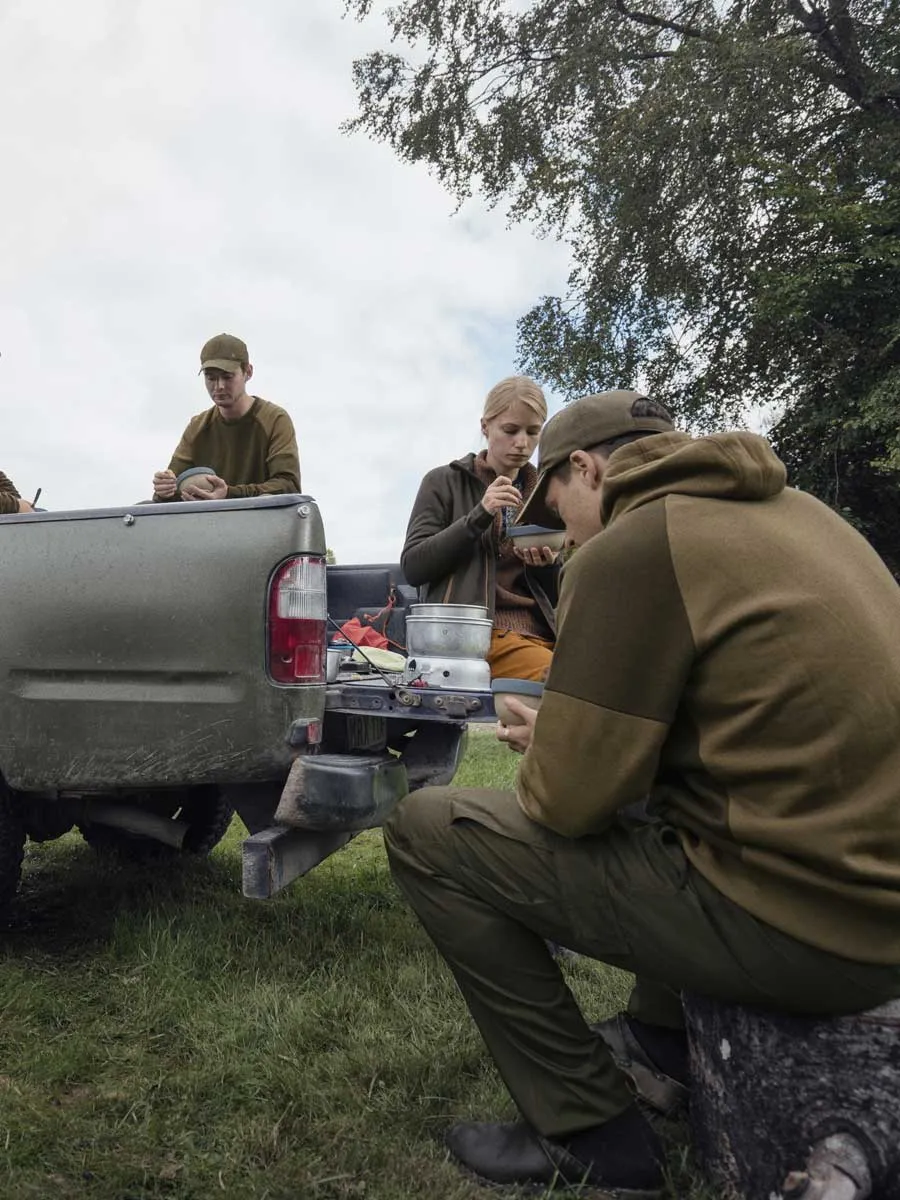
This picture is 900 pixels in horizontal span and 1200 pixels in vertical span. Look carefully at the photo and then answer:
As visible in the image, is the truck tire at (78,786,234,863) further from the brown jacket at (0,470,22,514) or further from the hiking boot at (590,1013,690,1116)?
the hiking boot at (590,1013,690,1116)

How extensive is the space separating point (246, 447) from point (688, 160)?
12101 millimetres

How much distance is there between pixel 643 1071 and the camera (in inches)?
91.5

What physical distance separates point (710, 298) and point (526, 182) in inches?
163

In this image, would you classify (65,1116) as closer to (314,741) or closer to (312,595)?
(314,741)

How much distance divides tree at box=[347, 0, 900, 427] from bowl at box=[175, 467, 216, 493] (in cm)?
1137

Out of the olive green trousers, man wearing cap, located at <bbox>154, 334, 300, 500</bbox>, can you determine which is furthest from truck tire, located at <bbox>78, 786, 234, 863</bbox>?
the olive green trousers

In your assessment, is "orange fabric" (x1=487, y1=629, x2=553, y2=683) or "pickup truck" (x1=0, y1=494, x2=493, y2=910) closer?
"pickup truck" (x1=0, y1=494, x2=493, y2=910)

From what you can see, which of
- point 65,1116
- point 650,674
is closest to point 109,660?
point 65,1116

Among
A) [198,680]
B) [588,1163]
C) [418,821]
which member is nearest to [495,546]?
[198,680]

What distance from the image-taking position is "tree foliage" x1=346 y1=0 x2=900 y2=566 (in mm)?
13812

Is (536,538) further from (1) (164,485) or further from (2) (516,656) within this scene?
(1) (164,485)

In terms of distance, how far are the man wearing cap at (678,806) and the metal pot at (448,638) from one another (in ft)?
3.21

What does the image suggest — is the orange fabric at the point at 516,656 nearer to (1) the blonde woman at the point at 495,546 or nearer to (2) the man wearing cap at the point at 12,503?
(1) the blonde woman at the point at 495,546

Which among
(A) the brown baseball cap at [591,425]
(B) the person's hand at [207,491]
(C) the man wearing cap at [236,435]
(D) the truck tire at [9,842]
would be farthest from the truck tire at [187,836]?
(A) the brown baseball cap at [591,425]
